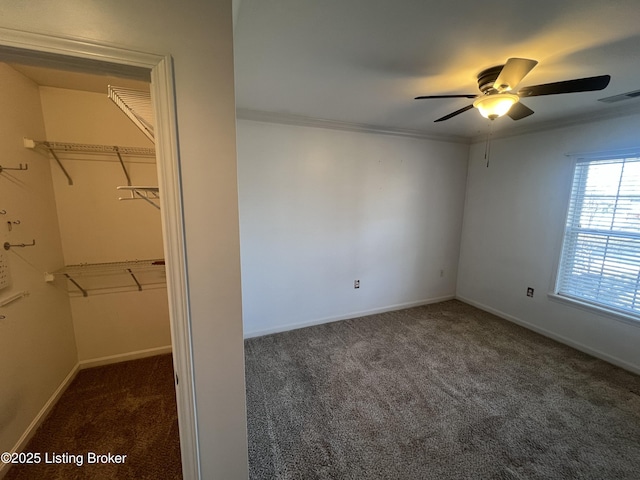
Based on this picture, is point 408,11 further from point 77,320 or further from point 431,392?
point 77,320

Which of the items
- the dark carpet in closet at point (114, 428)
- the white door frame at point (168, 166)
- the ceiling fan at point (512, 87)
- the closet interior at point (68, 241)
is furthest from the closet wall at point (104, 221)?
the ceiling fan at point (512, 87)

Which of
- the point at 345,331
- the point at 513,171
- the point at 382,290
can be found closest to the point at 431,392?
the point at 345,331

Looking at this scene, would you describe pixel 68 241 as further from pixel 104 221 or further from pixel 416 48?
pixel 416 48

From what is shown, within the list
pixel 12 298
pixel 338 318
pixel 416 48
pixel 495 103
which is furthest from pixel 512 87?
pixel 12 298

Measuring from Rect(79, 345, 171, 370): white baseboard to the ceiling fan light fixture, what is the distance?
3.52 m

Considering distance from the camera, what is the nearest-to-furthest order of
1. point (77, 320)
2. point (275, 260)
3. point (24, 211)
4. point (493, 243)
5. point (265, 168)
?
1. point (24, 211)
2. point (77, 320)
3. point (265, 168)
4. point (275, 260)
5. point (493, 243)

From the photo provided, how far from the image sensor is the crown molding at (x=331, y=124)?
2734 mm

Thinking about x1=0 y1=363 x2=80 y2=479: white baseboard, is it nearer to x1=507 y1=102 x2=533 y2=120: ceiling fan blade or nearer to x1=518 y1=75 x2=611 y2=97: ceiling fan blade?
x1=518 y1=75 x2=611 y2=97: ceiling fan blade

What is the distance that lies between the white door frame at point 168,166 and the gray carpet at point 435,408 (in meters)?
0.88

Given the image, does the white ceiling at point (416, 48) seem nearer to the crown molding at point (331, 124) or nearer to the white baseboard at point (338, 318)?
the crown molding at point (331, 124)

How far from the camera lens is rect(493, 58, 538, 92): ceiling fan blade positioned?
1.38 meters

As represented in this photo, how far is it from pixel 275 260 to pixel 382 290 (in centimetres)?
162

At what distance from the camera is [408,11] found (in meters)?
Result: 1.24

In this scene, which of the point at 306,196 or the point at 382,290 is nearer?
the point at 306,196
